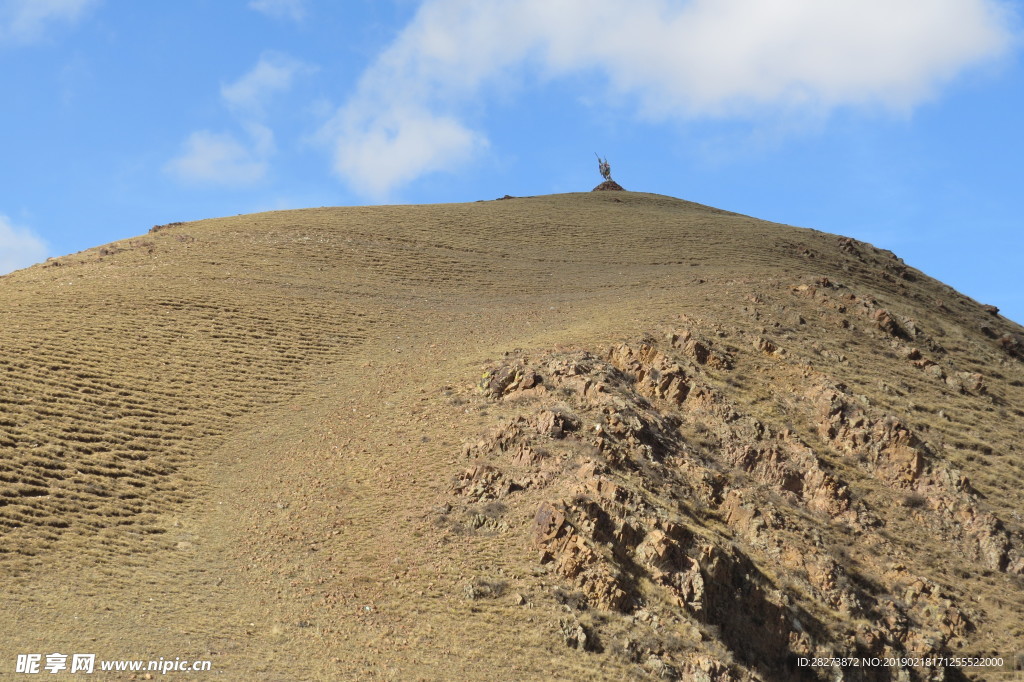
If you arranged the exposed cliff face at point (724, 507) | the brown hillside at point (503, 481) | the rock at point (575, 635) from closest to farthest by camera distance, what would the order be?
1. the rock at point (575, 635)
2. the brown hillside at point (503, 481)
3. the exposed cliff face at point (724, 507)

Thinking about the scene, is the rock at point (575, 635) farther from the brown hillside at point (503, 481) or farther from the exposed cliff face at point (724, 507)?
the exposed cliff face at point (724, 507)

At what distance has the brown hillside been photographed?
17.4m

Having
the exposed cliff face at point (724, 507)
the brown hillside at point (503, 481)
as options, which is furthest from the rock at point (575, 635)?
the exposed cliff face at point (724, 507)

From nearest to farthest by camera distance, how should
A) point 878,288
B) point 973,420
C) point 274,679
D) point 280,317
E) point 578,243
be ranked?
1. point 274,679
2. point 973,420
3. point 280,317
4. point 878,288
5. point 578,243

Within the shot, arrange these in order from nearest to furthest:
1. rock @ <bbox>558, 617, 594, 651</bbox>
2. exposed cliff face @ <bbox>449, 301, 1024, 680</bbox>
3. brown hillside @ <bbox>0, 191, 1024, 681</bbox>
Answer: rock @ <bbox>558, 617, 594, 651</bbox> → brown hillside @ <bbox>0, 191, 1024, 681</bbox> → exposed cliff face @ <bbox>449, 301, 1024, 680</bbox>

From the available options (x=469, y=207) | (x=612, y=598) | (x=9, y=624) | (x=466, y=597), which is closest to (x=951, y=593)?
(x=612, y=598)

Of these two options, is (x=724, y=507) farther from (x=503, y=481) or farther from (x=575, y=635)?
(x=575, y=635)

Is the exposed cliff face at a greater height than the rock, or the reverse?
the exposed cliff face

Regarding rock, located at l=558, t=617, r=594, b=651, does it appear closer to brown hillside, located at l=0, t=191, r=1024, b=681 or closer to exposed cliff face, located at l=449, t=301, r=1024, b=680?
brown hillside, located at l=0, t=191, r=1024, b=681

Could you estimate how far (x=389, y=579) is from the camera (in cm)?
1862

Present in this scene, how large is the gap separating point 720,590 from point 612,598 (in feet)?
8.71

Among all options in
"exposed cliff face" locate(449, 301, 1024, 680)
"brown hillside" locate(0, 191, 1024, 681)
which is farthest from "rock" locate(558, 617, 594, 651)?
"exposed cliff face" locate(449, 301, 1024, 680)

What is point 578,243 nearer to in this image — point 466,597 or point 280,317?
point 280,317

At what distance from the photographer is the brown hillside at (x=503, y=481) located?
17.4m
